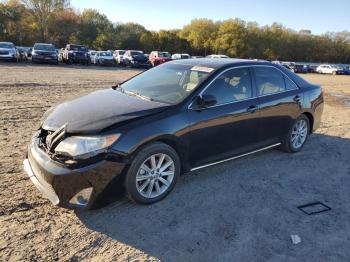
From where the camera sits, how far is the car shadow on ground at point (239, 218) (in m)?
3.45

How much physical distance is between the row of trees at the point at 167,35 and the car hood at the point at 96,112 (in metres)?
56.4

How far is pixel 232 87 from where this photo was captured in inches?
200

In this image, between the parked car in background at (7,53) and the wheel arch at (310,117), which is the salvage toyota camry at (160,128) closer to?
the wheel arch at (310,117)

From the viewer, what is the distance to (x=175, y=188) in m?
4.67

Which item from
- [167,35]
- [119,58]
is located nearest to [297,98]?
[119,58]

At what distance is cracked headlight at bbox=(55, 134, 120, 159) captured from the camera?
3660 mm

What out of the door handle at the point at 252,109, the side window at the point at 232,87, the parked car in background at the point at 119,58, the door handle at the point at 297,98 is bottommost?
the door handle at the point at 252,109

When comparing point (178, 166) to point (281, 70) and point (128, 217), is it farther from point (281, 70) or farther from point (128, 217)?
point (281, 70)

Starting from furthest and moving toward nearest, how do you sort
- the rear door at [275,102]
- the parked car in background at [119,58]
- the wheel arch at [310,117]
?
the parked car in background at [119,58] < the wheel arch at [310,117] < the rear door at [275,102]

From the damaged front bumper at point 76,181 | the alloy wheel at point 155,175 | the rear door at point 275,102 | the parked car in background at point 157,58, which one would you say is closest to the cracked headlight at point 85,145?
the damaged front bumper at point 76,181

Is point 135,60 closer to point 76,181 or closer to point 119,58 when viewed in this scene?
point 119,58

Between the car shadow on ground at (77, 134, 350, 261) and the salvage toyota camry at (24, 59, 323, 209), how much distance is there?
30cm

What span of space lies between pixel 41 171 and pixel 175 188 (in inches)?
67.6

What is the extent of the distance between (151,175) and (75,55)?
30.8 m
